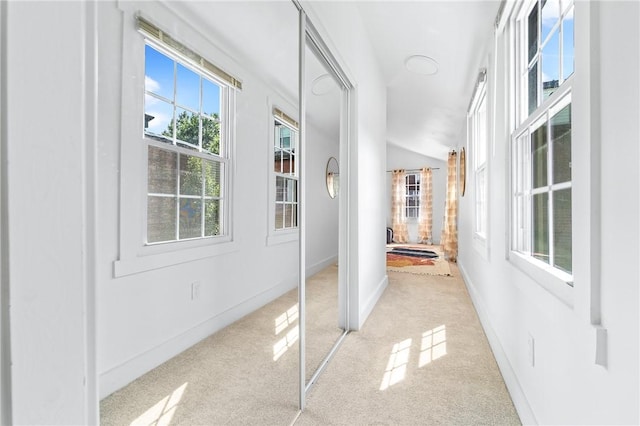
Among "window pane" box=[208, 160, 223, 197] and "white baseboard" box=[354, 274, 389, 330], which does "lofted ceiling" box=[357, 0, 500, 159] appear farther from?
"white baseboard" box=[354, 274, 389, 330]

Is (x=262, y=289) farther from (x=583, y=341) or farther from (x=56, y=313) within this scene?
(x=583, y=341)

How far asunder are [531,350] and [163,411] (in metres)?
1.46

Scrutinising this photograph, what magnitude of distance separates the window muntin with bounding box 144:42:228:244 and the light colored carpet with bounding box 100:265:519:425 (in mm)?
387

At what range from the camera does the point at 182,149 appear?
→ 86 centimetres

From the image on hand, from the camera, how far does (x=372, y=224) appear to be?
313 cm

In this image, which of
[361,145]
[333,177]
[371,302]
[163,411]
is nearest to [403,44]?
[361,145]

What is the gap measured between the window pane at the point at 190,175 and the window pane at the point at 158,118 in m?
0.07

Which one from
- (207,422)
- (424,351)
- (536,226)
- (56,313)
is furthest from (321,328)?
(56,313)

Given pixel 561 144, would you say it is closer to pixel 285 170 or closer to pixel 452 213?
pixel 285 170

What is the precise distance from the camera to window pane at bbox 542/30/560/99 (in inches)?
51.3

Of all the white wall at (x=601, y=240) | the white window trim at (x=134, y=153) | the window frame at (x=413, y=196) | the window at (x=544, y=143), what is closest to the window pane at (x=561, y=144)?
the window at (x=544, y=143)

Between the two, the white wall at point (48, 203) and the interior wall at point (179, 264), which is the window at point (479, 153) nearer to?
the interior wall at point (179, 264)

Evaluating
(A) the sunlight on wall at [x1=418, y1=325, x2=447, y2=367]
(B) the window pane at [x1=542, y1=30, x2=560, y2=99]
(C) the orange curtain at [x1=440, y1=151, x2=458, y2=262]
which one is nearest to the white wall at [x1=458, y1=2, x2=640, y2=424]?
(B) the window pane at [x1=542, y1=30, x2=560, y2=99]

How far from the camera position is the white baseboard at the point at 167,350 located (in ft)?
2.21
